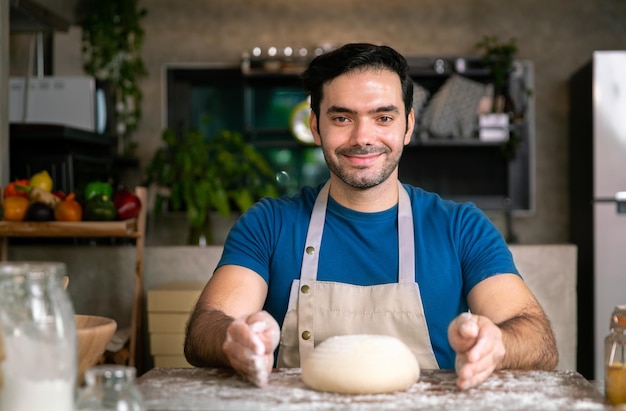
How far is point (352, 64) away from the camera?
182 cm

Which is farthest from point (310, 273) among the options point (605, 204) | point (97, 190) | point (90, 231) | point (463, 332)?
point (605, 204)

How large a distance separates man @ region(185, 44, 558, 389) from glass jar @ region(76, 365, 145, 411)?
2.23ft

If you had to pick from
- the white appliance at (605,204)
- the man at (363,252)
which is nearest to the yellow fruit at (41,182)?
the man at (363,252)

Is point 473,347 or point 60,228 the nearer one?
point 473,347

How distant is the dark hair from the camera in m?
1.82

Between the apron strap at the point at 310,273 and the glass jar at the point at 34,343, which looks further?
the apron strap at the point at 310,273

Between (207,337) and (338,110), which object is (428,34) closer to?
(338,110)

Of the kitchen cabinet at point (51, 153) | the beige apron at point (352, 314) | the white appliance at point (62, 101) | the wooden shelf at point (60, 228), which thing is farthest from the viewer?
the white appliance at point (62, 101)

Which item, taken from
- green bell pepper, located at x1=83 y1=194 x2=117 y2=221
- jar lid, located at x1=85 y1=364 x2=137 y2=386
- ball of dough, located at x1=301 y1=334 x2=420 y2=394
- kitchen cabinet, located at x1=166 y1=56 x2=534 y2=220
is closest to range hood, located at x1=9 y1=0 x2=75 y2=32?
kitchen cabinet, located at x1=166 y1=56 x2=534 y2=220

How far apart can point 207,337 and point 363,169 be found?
55 centimetres

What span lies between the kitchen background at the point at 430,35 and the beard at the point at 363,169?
3.01m

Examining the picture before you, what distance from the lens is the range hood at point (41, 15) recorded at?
3876 mm

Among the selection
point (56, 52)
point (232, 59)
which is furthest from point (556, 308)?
point (56, 52)

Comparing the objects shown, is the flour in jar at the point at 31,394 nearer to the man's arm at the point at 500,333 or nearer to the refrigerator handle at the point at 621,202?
the man's arm at the point at 500,333
